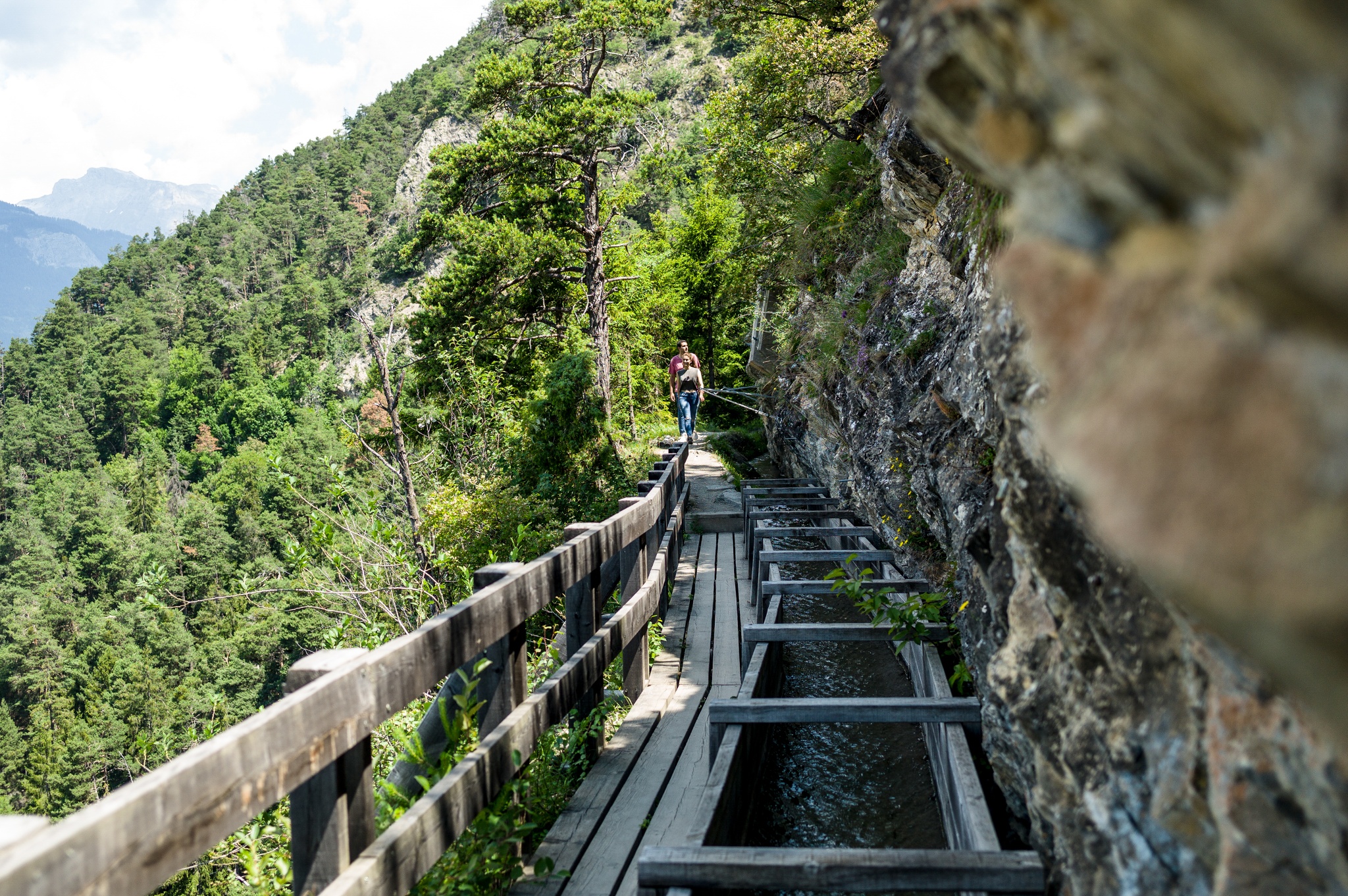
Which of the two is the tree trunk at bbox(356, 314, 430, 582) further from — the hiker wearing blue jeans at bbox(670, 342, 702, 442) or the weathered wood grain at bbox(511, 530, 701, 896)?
the hiker wearing blue jeans at bbox(670, 342, 702, 442)

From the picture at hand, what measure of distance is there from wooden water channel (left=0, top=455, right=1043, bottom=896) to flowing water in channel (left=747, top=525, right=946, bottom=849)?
0.21 meters

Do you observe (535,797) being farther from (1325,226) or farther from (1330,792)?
(1325,226)

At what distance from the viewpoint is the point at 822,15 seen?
1382cm

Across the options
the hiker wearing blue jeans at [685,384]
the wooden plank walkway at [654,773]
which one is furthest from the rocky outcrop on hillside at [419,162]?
the wooden plank walkway at [654,773]

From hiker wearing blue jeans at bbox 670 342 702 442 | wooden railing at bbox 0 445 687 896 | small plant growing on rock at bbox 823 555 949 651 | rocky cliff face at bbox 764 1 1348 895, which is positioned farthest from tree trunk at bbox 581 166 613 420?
rocky cliff face at bbox 764 1 1348 895

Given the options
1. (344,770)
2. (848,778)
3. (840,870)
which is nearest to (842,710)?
(848,778)

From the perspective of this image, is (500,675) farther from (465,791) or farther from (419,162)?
(419,162)

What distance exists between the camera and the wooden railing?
4.50 feet

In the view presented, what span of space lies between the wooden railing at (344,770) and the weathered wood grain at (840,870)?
0.67m

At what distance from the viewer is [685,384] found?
48.4 ft

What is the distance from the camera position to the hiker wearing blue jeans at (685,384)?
1455cm

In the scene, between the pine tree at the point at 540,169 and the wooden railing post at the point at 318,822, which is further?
the pine tree at the point at 540,169

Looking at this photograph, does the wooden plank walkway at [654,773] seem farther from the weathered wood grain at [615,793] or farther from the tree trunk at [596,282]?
the tree trunk at [596,282]

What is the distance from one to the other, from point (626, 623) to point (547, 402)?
7167 mm
